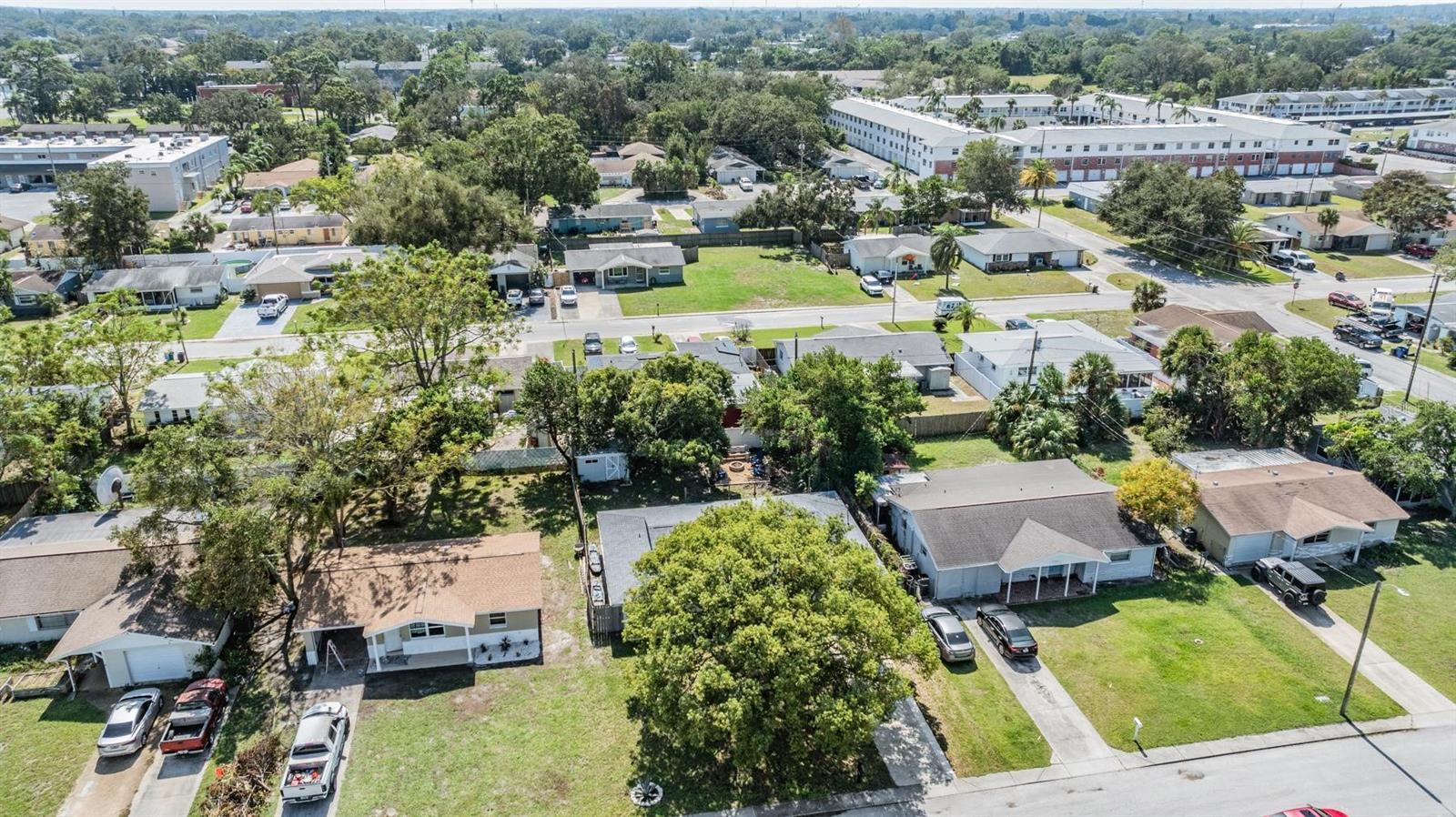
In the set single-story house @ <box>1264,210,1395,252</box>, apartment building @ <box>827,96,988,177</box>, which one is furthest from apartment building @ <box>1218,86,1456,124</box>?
single-story house @ <box>1264,210,1395,252</box>

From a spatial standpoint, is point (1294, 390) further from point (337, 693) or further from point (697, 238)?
point (697, 238)

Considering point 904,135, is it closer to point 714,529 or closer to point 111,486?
point 111,486

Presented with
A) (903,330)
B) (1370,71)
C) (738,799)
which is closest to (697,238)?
(903,330)

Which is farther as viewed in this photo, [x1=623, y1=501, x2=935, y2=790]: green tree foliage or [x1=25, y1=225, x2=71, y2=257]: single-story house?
[x1=25, y1=225, x2=71, y2=257]: single-story house

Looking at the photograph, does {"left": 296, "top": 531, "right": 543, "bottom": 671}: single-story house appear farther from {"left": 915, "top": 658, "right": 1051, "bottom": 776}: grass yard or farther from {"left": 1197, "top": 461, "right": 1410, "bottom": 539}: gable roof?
{"left": 1197, "top": 461, "right": 1410, "bottom": 539}: gable roof

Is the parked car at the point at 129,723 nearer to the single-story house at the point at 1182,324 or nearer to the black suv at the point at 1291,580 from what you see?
the black suv at the point at 1291,580

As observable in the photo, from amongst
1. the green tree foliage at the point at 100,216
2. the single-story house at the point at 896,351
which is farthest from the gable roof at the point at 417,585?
the green tree foliage at the point at 100,216
